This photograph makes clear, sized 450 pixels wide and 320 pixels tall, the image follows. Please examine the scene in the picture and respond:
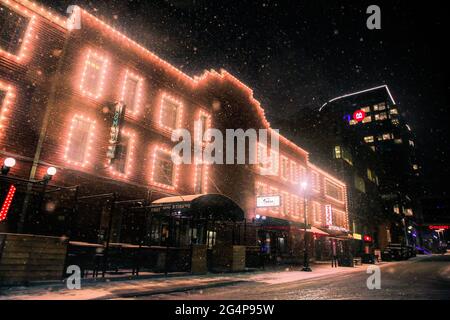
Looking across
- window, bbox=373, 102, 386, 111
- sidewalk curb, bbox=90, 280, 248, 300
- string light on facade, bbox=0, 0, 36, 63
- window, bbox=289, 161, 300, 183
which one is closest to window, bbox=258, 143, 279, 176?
window, bbox=289, 161, 300, 183

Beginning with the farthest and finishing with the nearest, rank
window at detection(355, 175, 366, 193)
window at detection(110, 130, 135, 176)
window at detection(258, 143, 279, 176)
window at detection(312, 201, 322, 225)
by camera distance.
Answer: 1. window at detection(355, 175, 366, 193)
2. window at detection(312, 201, 322, 225)
3. window at detection(258, 143, 279, 176)
4. window at detection(110, 130, 135, 176)

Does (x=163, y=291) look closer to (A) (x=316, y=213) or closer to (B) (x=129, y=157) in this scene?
(B) (x=129, y=157)

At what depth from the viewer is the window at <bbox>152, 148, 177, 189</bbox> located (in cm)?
1731

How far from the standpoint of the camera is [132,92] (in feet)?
56.5

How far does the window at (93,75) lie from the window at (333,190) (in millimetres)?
29970

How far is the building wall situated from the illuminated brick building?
0.05 meters

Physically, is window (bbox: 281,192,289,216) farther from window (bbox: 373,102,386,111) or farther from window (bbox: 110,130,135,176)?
window (bbox: 373,102,386,111)

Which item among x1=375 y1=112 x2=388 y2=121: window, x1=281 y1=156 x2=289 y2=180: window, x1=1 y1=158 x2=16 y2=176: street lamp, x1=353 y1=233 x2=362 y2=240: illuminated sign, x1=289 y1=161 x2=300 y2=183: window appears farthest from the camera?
x1=375 y1=112 x2=388 y2=121: window

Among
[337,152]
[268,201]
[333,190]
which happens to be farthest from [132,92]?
[337,152]

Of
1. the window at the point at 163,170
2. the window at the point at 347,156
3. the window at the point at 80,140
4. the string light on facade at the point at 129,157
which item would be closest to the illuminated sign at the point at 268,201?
the window at the point at 163,170

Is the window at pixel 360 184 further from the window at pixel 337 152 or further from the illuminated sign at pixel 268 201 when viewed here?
the illuminated sign at pixel 268 201

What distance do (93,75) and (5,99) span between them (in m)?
4.45

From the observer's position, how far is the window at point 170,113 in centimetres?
1853
